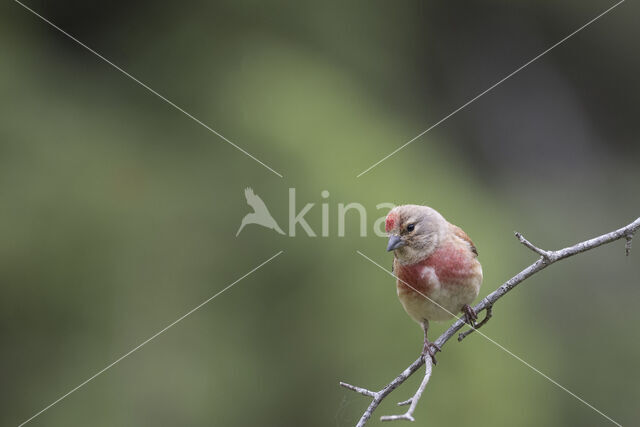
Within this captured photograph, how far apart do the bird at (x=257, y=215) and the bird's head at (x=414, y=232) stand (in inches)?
100

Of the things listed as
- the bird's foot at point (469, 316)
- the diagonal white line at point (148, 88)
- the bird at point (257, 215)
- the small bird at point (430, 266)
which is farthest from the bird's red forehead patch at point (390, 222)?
the diagonal white line at point (148, 88)

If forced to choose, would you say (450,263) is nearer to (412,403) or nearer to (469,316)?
(469,316)

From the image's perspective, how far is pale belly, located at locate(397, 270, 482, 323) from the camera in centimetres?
355

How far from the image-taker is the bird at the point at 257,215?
6.16 m

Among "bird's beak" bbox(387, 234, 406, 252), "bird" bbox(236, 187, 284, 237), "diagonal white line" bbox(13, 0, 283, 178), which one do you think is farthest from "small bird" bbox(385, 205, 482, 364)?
"diagonal white line" bbox(13, 0, 283, 178)

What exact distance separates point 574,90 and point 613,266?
2.35 metres

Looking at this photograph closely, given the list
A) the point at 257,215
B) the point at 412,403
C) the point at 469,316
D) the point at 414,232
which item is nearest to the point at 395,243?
the point at 414,232

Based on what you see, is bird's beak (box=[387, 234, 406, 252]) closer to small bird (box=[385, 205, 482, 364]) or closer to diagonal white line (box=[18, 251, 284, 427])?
small bird (box=[385, 205, 482, 364])

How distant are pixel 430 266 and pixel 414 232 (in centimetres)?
18

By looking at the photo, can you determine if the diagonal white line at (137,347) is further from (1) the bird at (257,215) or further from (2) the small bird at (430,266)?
(2) the small bird at (430,266)

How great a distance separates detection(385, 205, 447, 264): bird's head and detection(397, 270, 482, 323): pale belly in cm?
17

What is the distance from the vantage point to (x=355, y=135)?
6805 millimetres

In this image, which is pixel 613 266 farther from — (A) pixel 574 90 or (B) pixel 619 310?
(A) pixel 574 90

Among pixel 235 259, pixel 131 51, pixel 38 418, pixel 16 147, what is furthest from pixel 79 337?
pixel 131 51
